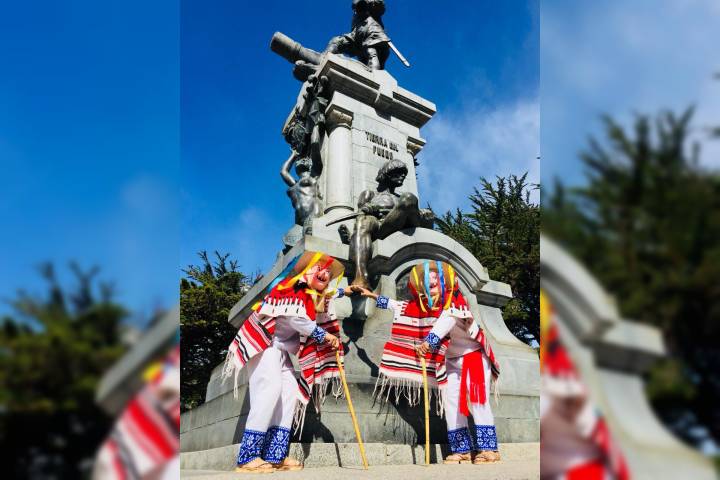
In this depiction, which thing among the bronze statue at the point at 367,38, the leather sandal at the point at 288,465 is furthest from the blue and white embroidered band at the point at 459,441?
the bronze statue at the point at 367,38

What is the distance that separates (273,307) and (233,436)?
1.66m

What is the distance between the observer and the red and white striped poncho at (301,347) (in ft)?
16.6

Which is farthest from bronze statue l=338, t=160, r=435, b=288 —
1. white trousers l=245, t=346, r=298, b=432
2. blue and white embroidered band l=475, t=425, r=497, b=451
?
blue and white embroidered band l=475, t=425, r=497, b=451

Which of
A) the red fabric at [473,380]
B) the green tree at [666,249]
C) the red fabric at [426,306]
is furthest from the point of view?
the red fabric at [426,306]

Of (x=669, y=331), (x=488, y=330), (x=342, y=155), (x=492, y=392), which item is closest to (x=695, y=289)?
(x=669, y=331)

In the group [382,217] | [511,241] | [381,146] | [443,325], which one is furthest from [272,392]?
[511,241]

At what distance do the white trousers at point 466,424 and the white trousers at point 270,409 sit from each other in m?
1.48

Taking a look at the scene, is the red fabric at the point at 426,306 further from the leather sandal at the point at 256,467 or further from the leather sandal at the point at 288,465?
the leather sandal at the point at 256,467

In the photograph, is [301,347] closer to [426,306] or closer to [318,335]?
[318,335]

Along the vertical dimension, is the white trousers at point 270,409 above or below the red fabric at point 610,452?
below

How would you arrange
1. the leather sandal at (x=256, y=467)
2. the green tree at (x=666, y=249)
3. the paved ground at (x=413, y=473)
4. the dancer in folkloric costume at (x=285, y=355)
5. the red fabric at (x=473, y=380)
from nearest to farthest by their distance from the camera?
the green tree at (x=666, y=249) < the paved ground at (x=413, y=473) < the leather sandal at (x=256, y=467) < the dancer in folkloric costume at (x=285, y=355) < the red fabric at (x=473, y=380)

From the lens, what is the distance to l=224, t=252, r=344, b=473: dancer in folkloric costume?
4.65 m

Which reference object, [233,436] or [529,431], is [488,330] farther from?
[233,436]

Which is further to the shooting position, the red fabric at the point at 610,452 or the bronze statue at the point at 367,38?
the bronze statue at the point at 367,38
